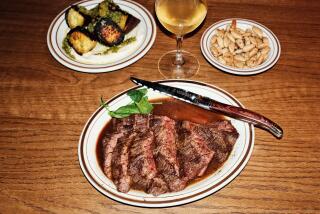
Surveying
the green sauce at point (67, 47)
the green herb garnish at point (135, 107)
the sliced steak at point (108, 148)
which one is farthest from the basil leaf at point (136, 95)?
the green sauce at point (67, 47)

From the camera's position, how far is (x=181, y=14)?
2.23 m

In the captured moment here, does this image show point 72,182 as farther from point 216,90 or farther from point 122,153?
point 216,90

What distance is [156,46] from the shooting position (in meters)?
2.66

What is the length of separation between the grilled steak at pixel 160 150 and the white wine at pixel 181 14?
0.62m

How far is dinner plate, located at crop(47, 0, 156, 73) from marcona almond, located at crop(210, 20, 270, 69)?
0.51 metres

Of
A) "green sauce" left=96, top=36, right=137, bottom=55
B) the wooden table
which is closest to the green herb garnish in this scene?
the wooden table

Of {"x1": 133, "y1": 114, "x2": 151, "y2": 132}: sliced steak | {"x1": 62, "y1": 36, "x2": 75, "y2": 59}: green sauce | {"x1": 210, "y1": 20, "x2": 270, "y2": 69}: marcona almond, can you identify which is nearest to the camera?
{"x1": 133, "y1": 114, "x2": 151, "y2": 132}: sliced steak

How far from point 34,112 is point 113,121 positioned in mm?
603

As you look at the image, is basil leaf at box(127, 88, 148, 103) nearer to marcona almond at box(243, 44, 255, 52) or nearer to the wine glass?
the wine glass

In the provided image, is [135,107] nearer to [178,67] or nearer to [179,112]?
[179,112]

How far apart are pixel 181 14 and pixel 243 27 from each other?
2.10 ft

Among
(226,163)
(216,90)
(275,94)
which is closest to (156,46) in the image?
(216,90)

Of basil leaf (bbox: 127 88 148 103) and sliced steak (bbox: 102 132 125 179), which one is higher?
basil leaf (bbox: 127 88 148 103)

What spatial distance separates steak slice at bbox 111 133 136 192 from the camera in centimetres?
183
